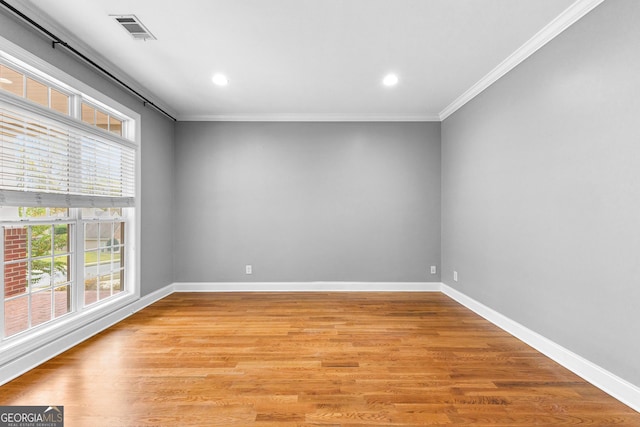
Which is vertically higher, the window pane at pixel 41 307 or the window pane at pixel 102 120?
the window pane at pixel 102 120

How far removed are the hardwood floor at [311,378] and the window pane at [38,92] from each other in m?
2.16

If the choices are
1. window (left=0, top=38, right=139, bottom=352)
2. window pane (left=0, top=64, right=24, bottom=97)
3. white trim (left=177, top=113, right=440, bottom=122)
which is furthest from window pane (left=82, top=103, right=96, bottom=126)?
white trim (left=177, top=113, right=440, bottom=122)

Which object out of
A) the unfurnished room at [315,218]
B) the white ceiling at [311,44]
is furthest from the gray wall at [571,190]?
the white ceiling at [311,44]

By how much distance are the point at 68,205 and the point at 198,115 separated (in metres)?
2.51

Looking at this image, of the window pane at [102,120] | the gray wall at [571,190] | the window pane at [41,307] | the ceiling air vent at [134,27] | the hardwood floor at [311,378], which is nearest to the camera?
the hardwood floor at [311,378]

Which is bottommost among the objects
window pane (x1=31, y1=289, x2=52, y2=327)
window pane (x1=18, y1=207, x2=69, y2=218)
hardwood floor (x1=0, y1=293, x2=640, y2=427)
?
hardwood floor (x1=0, y1=293, x2=640, y2=427)

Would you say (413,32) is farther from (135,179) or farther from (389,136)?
(135,179)

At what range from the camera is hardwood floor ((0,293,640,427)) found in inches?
71.7

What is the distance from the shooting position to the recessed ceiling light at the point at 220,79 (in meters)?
3.37

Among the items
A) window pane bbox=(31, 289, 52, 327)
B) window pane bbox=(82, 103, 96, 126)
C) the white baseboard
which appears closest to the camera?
the white baseboard

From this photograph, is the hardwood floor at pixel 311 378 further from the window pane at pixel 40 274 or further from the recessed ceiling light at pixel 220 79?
the recessed ceiling light at pixel 220 79

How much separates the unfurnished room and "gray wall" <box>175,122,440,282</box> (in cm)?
4

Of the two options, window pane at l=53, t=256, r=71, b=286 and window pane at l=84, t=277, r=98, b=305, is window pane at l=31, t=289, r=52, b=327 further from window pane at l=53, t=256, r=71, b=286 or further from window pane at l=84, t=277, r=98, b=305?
window pane at l=84, t=277, r=98, b=305

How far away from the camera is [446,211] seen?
455 centimetres
